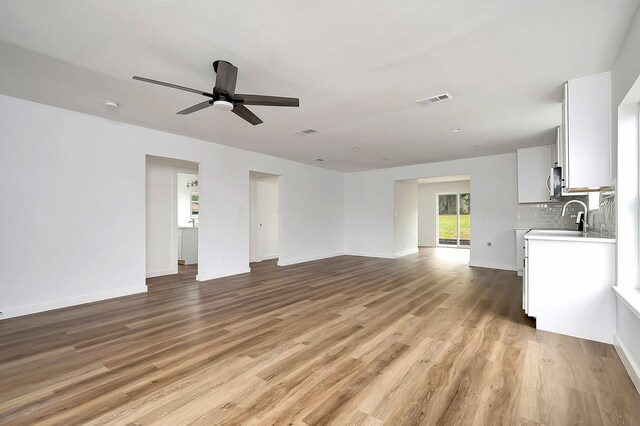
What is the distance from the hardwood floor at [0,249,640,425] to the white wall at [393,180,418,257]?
4.40 metres

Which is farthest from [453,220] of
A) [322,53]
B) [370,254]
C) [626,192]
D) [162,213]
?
[322,53]

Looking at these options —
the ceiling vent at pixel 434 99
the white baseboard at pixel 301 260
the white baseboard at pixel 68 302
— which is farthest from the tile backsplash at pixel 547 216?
the white baseboard at pixel 68 302

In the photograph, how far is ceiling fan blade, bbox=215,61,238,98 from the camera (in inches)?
99.0

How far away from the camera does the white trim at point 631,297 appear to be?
6.55 feet

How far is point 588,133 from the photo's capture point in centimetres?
291

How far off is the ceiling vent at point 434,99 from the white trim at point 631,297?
2.42m

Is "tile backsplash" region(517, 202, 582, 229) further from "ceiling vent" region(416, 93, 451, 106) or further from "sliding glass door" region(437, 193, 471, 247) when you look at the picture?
"sliding glass door" region(437, 193, 471, 247)

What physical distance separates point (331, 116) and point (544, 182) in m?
4.67

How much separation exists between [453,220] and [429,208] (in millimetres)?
989

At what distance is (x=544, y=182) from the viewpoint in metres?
5.80

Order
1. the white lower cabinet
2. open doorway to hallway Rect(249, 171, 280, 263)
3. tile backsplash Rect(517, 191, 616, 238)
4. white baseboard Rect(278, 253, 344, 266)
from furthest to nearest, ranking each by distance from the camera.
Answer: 1. open doorway to hallway Rect(249, 171, 280, 263)
2. white baseboard Rect(278, 253, 344, 266)
3. tile backsplash Rect(517, 191, 616, 238)
4. the white lower cabinet

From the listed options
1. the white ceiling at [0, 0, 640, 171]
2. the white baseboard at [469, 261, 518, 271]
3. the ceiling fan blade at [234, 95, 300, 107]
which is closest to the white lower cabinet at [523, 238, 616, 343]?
the white ceiling at [0, 0, 640, 171]

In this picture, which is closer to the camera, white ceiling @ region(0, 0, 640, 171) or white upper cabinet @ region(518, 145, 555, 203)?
white ceiling @ region(0, 0, 640, 171)

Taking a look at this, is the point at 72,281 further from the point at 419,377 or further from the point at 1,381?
the point at 419,377
